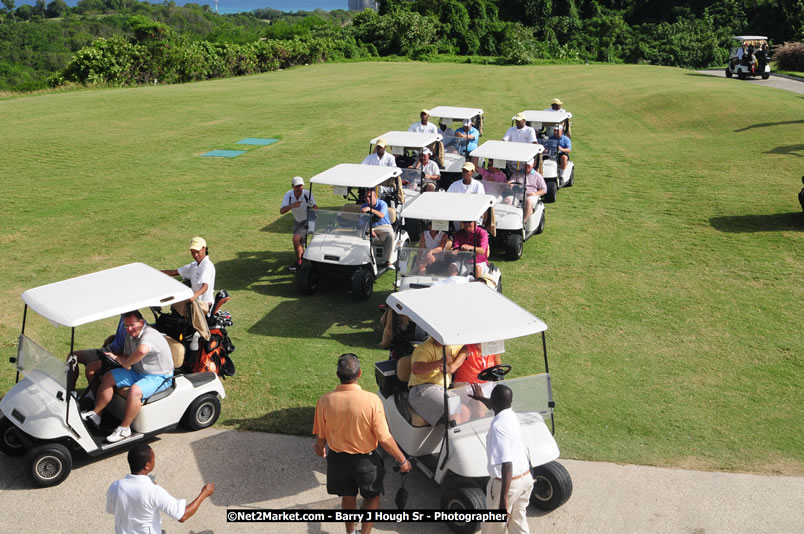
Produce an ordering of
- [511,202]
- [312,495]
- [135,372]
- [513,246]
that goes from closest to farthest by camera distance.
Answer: [312,495]
[135,372]
[513,246]
[511,202]

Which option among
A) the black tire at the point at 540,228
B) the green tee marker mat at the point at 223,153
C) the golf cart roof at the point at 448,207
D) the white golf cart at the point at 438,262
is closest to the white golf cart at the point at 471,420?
the white golf cart at the point at 438,262

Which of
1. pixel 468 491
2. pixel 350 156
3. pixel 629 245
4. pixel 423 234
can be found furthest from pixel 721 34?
pixel 468 491

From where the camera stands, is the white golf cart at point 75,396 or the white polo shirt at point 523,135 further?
the white polo shirt at point 523,135

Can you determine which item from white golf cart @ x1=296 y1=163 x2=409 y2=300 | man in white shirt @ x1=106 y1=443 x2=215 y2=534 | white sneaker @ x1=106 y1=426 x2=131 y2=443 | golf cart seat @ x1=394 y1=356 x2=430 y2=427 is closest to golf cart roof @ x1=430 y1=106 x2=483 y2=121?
white golf cart @ x1=296 y1=163 x2=409 y2=300

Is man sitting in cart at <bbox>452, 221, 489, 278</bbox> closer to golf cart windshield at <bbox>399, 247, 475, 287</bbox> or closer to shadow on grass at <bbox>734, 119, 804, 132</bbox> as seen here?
golf cart windshield at <bbox>399, 247, 475, 287</bbox>

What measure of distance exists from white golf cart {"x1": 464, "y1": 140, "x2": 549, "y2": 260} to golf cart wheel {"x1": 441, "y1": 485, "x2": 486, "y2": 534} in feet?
24.9

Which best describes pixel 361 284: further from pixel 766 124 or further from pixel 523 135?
pixel 766 124

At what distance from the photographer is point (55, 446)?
6.77m

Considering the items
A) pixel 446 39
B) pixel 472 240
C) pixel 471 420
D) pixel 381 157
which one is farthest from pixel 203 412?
pixel 446 39

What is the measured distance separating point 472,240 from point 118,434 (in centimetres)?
578

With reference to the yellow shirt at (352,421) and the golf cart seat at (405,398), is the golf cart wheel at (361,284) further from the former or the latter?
the yellow shirt at (352,421)

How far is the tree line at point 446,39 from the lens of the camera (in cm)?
4478

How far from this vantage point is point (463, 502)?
6008 millimetres

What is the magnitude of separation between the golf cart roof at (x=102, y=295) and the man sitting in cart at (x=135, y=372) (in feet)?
0.70
